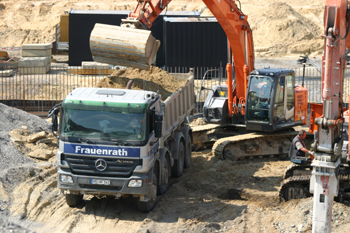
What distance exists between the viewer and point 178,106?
1326cm

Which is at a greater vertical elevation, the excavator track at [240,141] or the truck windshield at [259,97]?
the truck windshield at [259,97]

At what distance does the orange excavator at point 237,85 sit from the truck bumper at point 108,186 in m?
3.98

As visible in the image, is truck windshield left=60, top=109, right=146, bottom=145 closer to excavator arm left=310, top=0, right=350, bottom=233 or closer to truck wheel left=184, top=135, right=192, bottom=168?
excavator arm left=310, top=0, right=350, bottom=233

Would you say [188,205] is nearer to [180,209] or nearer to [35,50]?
[180,209]

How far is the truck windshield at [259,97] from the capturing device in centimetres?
1429

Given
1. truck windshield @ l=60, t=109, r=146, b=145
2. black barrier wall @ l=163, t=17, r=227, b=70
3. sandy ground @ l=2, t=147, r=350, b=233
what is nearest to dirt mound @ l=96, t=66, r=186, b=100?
sandy ground @ l=2, t=147, r=350, b=233

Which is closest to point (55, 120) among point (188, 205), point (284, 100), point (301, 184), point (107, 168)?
point (107, 168)

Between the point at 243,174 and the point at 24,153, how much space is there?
6.05 m

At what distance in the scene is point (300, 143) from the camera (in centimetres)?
1159

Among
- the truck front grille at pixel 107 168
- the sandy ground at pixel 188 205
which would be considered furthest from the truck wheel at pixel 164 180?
the truck front grille at pixel 107 168

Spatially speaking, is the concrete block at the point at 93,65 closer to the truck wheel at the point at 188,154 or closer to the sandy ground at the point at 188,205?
the sandy ground at the point at 188,205

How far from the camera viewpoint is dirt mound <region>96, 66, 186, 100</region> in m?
13.3

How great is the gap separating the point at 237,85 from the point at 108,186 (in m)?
6.88

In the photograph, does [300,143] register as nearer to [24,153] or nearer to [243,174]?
[243,174]
